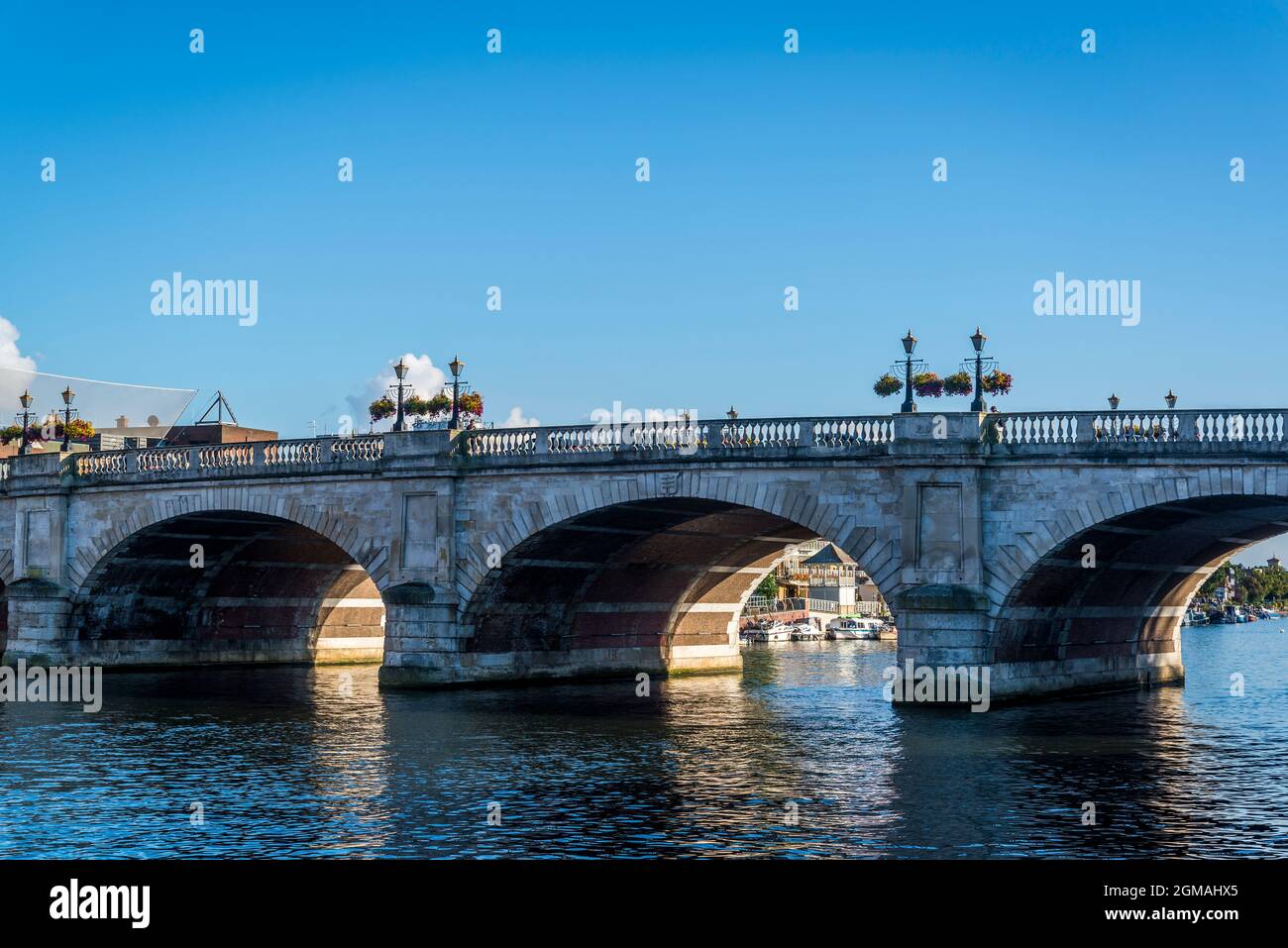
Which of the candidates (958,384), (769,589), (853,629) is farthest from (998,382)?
(769,589)

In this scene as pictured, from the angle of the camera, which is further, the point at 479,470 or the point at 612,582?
the point at 612,582

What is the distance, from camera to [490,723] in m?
44.8

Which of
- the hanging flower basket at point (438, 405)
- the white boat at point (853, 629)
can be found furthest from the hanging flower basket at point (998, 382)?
the white boat at point (853, 629)

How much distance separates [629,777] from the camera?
112ft

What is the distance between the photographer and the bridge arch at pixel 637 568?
50344mm

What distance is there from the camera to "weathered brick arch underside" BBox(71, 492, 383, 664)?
62.9 m

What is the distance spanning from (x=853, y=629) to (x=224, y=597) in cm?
9099

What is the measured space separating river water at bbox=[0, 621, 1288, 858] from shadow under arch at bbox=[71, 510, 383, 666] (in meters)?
10.2

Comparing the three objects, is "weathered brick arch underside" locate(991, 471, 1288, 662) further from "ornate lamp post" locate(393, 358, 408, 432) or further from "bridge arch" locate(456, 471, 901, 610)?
"ornate lamp post" locate(393, 358, 408, 432)

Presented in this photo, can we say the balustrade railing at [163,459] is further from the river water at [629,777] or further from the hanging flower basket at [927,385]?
the hanging flower basket at [927,385]

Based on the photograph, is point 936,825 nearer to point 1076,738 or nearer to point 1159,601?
point 1076,738
